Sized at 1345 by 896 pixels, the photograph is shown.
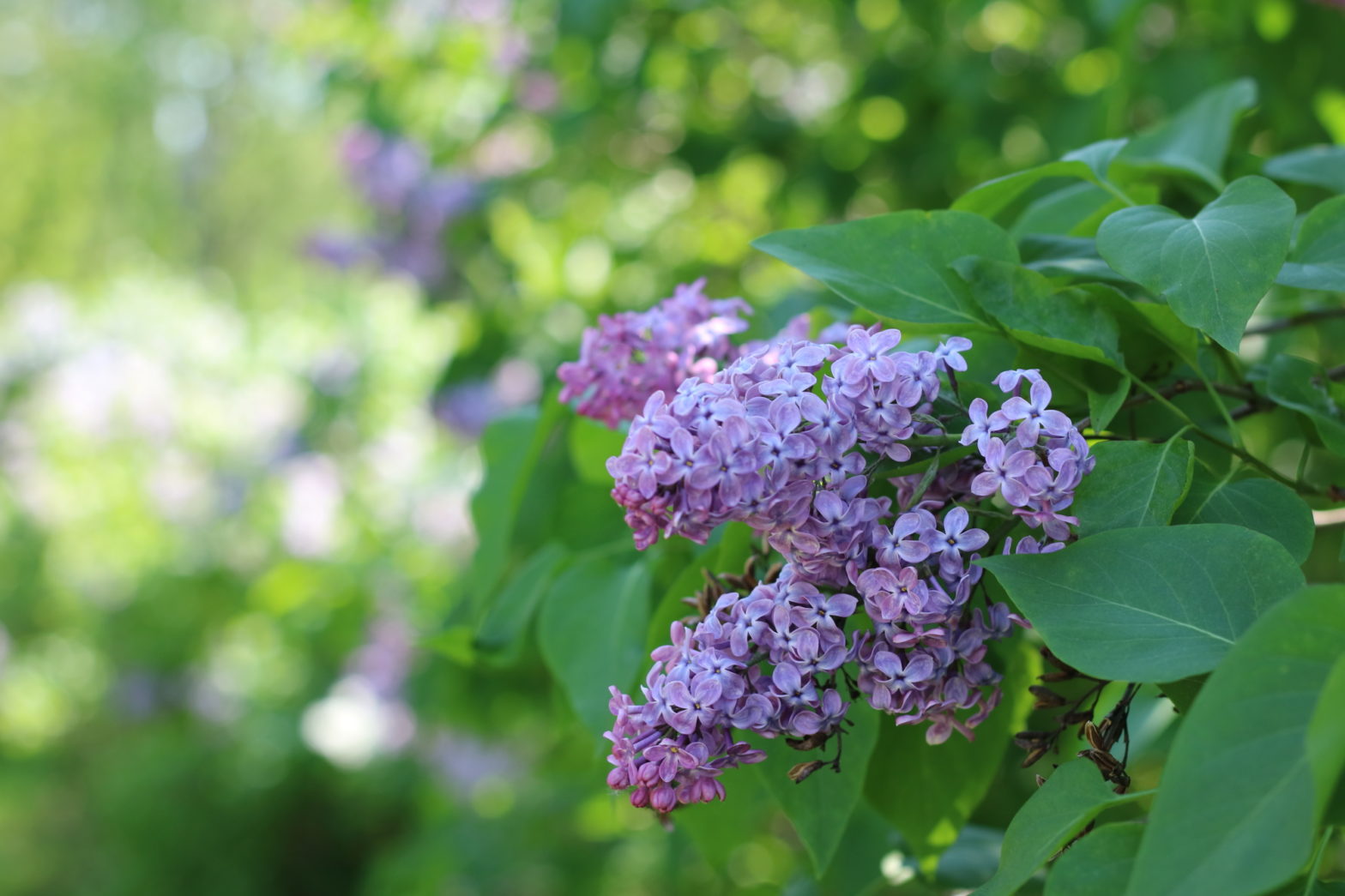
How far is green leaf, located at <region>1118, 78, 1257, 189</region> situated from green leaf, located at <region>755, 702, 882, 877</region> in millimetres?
433

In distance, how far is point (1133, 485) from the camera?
49cm

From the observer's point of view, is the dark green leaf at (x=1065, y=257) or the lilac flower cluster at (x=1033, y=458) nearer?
the lilac flower cluster at (x=1033, y=458)

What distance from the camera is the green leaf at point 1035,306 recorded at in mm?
542

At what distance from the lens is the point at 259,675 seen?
4.66 m

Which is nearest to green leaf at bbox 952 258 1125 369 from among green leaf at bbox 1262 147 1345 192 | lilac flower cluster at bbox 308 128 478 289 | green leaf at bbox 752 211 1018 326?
green leaf at bbox 752 211 1018 326

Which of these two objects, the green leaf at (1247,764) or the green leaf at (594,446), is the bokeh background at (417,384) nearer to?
the green leaf at (594,446)

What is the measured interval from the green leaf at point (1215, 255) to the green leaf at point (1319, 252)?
43 mm

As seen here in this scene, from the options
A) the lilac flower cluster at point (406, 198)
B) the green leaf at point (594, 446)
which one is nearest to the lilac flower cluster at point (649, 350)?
the green leaf at point (594, 446)

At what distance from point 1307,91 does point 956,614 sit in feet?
3.79

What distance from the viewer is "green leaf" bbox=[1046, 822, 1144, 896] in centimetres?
42

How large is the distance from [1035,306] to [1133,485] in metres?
0.10

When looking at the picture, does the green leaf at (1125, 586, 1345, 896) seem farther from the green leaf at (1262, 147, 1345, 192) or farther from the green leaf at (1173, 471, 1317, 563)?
the green leaf at (1262, 147, 1345, 192)

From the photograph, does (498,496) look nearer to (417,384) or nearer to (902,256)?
(902,256)

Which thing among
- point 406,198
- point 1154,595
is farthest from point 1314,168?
point 406,198
